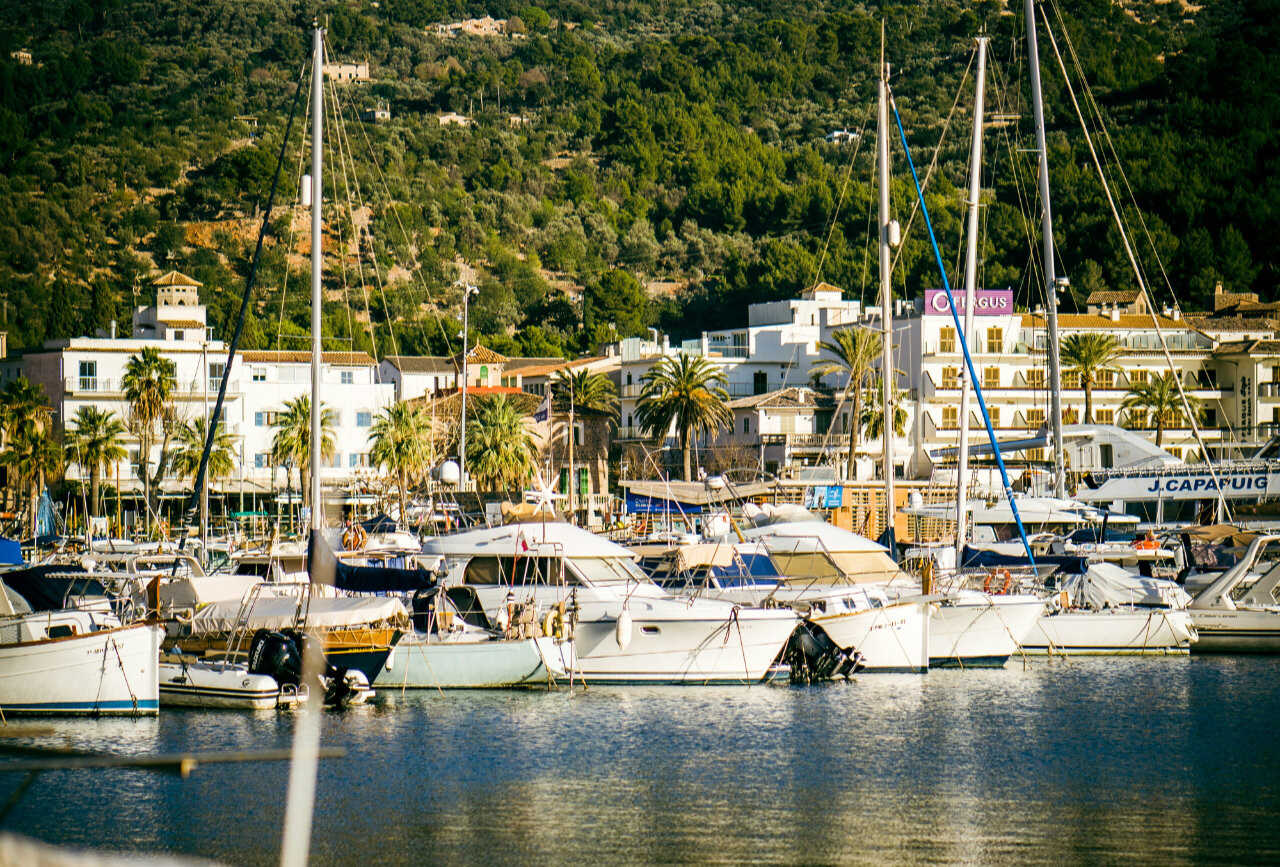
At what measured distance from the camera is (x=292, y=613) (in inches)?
1288

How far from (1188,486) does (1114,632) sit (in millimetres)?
27207

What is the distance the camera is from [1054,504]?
51.1 meters

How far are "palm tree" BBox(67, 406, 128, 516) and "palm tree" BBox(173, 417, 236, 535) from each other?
10.5ft

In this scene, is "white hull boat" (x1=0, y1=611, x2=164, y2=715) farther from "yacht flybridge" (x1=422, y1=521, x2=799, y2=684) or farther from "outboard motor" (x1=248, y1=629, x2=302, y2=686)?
"yacht flybridge" (x1=422, y1=521, x2=799, y2=684)

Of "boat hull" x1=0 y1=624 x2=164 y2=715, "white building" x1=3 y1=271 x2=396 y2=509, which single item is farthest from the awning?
"white building" x1=3 y1=271 x2=396 y2=509

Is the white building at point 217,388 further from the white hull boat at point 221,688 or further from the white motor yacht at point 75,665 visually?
the white motor yacht at point 75,665

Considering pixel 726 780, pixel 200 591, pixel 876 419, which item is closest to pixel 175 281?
pixel 876 419

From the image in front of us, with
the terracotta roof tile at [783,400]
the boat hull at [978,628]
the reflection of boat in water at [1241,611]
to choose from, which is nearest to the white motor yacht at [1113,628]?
the reflection of boat in water at [1241,611]

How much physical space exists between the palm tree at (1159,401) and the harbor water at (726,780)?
60524 millimetres

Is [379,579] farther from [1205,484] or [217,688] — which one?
[1205,484]

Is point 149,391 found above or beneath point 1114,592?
above

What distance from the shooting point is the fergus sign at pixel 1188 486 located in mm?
60219

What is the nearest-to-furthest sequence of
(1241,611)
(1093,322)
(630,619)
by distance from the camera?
(630,619), (1241,611), (1093,322)

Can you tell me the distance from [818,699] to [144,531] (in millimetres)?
51364
